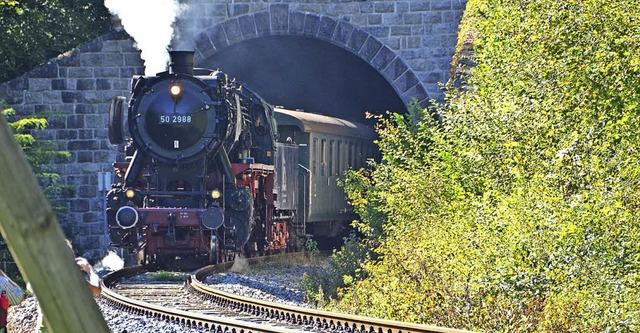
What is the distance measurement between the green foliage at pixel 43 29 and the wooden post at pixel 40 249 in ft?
80.8

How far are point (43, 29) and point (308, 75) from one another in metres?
6.83

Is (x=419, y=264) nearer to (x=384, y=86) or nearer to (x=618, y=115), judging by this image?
(x=618, y=115)

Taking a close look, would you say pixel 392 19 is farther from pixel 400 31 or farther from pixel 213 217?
pixel 213 217

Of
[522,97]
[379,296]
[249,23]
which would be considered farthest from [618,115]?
[249,23]

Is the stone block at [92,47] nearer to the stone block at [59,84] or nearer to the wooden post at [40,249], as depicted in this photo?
the stone block at [59,84]

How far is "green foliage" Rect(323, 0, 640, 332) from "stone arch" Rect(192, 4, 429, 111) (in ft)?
30.1

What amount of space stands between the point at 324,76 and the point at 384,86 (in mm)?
1613

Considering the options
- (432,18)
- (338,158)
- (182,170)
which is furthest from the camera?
(432,18)

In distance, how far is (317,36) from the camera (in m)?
23.8

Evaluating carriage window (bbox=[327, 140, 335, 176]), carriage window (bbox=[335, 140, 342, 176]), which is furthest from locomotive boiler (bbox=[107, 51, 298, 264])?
carriage window (bbox=[335, 140, 342, 176])

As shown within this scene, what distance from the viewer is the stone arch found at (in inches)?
919

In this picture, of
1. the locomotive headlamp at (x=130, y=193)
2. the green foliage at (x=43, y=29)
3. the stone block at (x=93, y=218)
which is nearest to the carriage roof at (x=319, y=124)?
the locomotive headlamp at (x=130, y=193)

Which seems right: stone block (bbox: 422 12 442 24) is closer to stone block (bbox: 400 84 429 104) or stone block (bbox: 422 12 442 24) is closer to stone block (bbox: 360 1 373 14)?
stone block (bbox: 360 1 373 14)

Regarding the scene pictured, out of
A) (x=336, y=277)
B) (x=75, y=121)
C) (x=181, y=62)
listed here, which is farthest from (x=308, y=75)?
(x=336, y=277)
